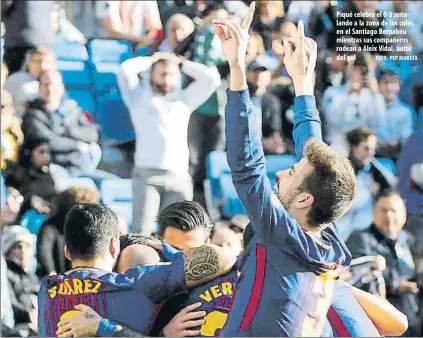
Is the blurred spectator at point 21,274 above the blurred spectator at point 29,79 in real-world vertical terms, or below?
below

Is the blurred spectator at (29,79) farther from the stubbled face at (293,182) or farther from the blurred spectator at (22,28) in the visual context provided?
the stubbled face at (293,182)

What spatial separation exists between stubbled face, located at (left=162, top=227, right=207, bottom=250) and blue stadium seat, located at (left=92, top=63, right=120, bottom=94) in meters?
3.16

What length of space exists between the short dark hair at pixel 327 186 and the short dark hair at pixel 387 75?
4.20 m

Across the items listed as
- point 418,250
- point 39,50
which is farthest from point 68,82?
point 418,250

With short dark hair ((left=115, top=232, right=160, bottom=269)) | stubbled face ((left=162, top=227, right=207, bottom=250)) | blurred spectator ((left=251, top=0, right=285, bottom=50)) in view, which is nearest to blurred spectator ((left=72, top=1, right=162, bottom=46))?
Result: blurred spectator ((left=251, top=0, right=285, bottom=50))

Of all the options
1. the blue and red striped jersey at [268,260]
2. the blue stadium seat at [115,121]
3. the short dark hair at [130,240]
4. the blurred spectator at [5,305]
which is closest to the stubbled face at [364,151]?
the blue stadium seat at [115,121]

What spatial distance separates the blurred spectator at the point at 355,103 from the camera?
7242mm

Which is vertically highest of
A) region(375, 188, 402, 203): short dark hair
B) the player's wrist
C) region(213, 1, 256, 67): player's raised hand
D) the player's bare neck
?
region(213, 1, 256, 67): player's raised hand

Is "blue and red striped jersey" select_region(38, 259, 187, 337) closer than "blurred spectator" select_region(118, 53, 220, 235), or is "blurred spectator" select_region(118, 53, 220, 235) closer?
"blue and red striped jersey" select_region(38, 259, 187, 337)

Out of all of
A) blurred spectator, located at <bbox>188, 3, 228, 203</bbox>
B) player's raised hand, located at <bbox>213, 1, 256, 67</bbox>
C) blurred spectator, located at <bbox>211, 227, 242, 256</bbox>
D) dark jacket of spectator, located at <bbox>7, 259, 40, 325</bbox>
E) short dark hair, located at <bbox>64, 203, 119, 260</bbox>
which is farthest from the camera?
blurred spectator, located at <bbox>188, 3, 228, 203</bbox>

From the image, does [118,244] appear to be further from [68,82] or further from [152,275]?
[68,82]

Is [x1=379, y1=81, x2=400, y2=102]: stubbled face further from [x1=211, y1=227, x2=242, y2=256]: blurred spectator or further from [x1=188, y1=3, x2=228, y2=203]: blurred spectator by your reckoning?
[x1=211, y1=227, x2=242, y2=256]: blurred spectator

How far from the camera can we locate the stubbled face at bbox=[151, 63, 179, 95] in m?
6.94

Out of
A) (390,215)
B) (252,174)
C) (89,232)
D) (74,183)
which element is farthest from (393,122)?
(252,174)
